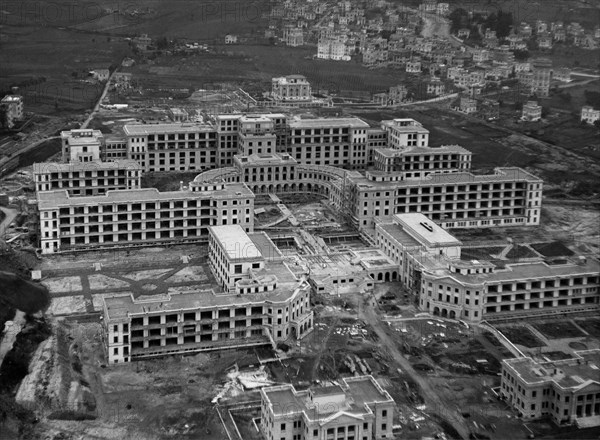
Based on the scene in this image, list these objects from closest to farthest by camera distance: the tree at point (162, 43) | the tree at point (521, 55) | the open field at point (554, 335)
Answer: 1. the open field at point (554, 335)
2. the tree at point (521, 55)
3. the tree at point (162, 43)

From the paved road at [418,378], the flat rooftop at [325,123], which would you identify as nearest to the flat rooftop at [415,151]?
the flat rooftop at [325,123]

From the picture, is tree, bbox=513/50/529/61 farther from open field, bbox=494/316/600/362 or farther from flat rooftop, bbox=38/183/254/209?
open field, bbox=494/316/600/362

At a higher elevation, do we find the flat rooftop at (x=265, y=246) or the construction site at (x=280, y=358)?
the flat rooftop at (x=265, y=246)

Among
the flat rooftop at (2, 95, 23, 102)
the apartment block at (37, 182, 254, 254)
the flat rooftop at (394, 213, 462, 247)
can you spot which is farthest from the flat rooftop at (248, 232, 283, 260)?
the flat rooftop at (2, 95, 23, 102)

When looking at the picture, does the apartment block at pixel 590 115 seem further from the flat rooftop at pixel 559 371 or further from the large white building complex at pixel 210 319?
the flat rooftop at pixel 559 371

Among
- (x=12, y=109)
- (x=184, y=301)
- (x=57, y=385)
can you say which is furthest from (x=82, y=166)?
(x=12, y=109)

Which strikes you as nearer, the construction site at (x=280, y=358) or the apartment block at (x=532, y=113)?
the construction site at (x=280, y=358)
